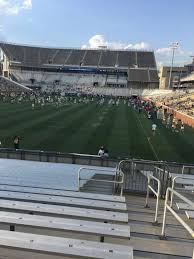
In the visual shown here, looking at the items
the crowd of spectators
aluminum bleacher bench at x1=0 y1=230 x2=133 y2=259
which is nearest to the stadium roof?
the crowd of spectators

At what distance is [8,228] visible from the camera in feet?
16.4

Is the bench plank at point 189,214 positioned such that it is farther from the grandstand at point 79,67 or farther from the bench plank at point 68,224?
the grandstand at point 79,67

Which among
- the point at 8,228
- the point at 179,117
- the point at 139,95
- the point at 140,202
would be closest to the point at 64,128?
the point at 179,117

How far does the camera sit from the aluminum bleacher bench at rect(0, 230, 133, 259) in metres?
3.84

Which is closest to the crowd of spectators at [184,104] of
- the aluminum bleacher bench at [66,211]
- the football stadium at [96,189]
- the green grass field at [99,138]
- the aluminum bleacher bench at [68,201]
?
the football stadium at [96,189]

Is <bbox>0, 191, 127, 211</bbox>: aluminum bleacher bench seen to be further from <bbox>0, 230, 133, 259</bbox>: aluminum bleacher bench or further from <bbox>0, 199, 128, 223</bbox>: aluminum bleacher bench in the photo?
<bbox>0, 230, 133, 259</bbox>: aluminum bleacher bench

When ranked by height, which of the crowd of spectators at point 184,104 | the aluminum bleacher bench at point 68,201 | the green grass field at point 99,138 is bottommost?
the green grass field at point 99,138

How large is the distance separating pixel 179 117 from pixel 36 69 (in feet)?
311

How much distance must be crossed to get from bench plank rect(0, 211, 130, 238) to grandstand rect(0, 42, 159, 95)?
119 meters

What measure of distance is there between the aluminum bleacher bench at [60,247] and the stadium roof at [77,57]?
130m

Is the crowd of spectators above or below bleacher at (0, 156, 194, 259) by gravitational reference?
below

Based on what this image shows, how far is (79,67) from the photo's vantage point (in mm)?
132000

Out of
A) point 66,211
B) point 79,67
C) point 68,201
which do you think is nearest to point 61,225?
point 66,211

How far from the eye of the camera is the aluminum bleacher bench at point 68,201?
5.71 meters
